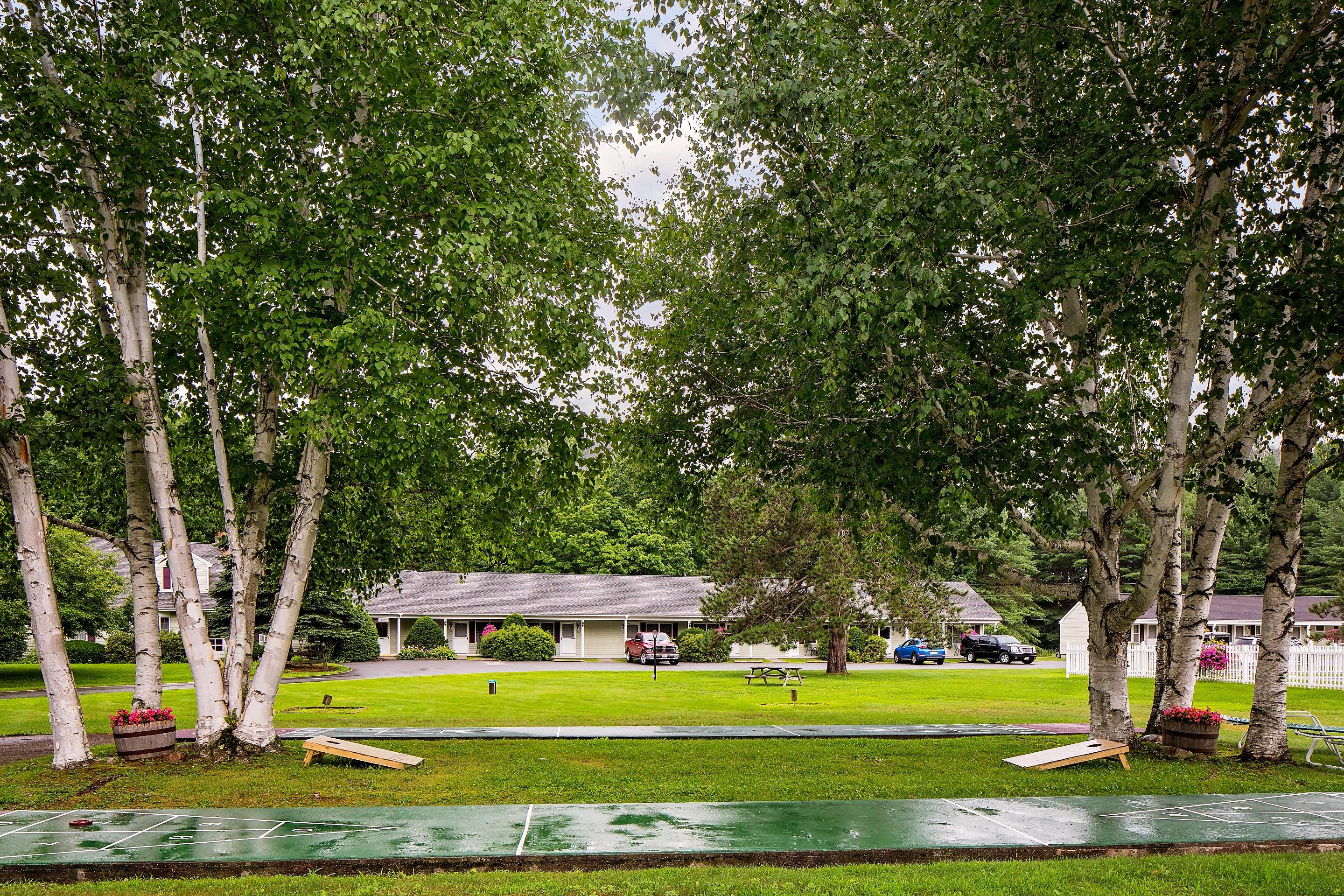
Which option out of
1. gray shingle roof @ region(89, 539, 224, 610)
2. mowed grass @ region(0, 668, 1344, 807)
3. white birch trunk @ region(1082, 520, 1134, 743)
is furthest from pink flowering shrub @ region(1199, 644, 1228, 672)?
gray shingle roof @ region(89, 539, 224, 610)

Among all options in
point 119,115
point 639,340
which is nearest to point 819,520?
point 639,340

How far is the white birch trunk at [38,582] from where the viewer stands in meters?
12.2

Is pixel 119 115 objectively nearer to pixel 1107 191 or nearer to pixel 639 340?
pixel 639 340

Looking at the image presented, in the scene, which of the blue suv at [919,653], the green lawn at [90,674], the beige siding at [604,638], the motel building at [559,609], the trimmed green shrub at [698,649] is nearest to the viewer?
the green lawn at [90,674]

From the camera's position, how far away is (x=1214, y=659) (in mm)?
31641

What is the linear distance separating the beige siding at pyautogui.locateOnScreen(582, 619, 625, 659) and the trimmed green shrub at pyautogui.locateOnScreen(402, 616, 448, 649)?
340 inches

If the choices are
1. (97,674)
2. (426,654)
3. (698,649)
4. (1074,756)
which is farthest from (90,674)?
(1074,756)

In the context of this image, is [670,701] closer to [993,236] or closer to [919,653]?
[993,236]

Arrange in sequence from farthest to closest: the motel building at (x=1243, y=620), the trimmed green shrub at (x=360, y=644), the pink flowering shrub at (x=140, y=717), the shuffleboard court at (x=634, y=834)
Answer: the motel building at (x=1243, y=620) → the trimmed green shrub at (x=360, y=644) → the pink flowering shrub at (x=140, y=717) → the shuffleboard court at (x=634, y=834)

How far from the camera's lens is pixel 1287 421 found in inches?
512

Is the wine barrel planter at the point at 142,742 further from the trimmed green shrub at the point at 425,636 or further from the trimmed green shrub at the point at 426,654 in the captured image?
the trimmed green shrub at the point at 425,636

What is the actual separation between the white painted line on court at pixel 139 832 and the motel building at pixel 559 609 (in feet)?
132

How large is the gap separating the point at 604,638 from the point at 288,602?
3999 cm

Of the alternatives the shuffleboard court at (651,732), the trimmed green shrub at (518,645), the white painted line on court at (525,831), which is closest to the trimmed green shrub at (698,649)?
the trimmed green shrub at (518,645)
